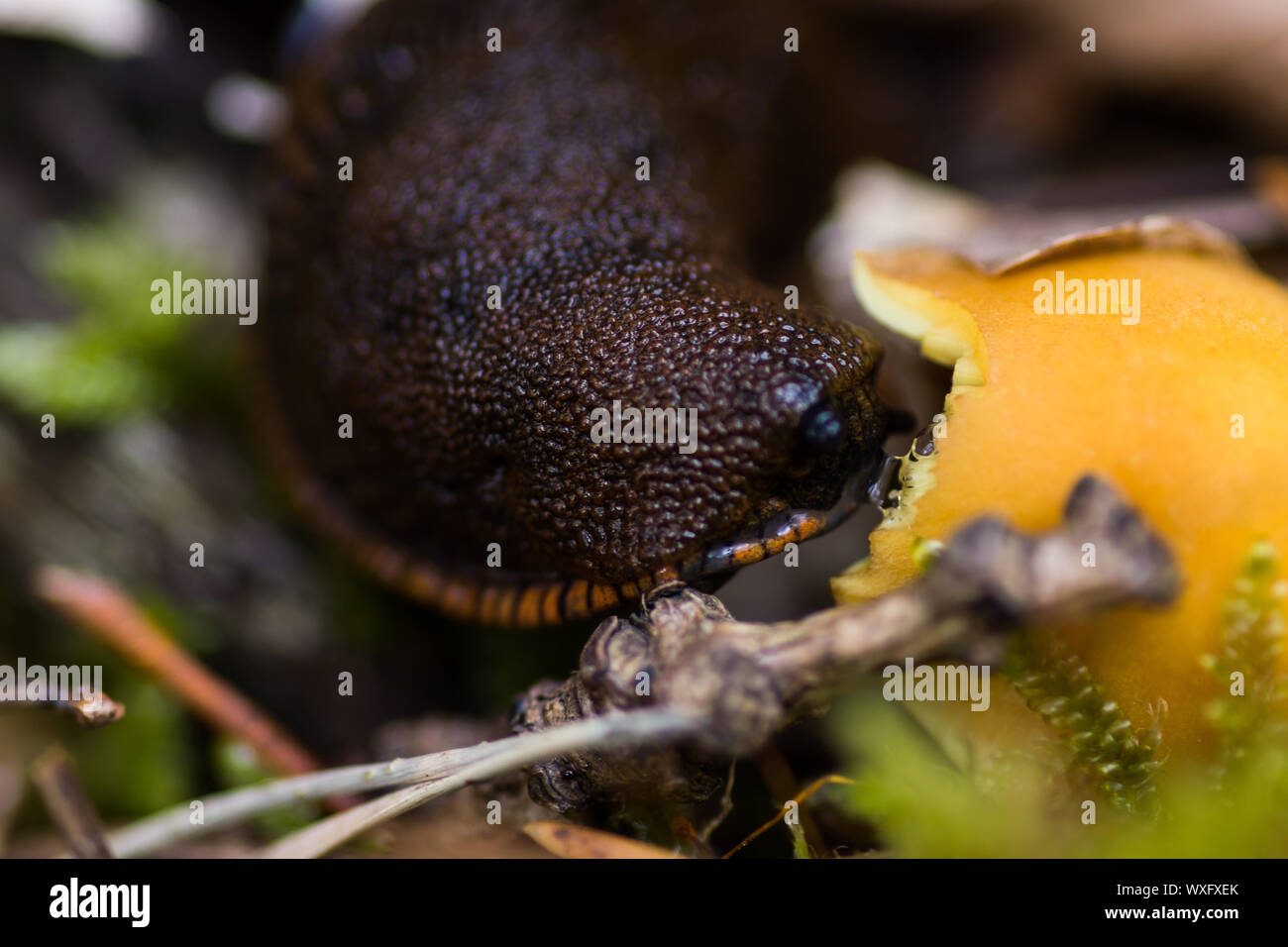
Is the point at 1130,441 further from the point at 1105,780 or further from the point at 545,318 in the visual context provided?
the point at 545,318

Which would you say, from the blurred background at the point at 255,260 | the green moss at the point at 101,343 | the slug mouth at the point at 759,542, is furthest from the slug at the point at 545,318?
the green moss at the point at 101,343

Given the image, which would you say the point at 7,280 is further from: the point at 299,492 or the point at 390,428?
the point at 390,428

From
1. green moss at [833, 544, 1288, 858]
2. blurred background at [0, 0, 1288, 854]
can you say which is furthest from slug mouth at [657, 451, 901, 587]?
blurred background at [0, 0, 1288, 854]

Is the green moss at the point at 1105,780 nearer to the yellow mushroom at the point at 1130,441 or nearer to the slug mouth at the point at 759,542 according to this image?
the yellow mushroom at the point at 1130,441

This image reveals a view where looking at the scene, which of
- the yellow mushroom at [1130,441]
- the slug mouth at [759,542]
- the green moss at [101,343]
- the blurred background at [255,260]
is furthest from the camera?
the green moss at [101,343]

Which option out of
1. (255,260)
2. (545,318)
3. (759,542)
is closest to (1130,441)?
(759,542)

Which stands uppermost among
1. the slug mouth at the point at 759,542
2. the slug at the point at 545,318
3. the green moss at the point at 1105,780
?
the slug at the point at 545,318

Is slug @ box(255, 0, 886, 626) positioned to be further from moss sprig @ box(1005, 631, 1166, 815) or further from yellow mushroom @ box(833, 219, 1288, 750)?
moss sprig @ box(1005, 631, 1166, 815)
